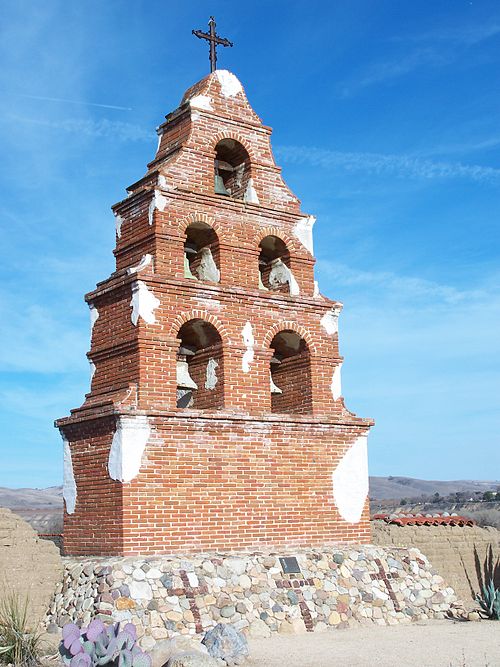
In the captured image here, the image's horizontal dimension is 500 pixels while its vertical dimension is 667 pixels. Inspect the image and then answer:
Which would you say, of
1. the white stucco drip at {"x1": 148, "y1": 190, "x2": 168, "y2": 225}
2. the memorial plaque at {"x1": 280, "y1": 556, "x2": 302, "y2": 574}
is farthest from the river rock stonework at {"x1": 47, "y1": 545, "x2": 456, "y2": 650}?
the white stucco drip at {"x1": 148, "y1": 190, "x2": 168, "y2": 225}

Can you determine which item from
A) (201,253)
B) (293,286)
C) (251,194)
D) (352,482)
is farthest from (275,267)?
(352,482)

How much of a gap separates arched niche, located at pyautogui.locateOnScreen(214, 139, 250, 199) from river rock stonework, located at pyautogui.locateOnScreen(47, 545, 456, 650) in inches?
246

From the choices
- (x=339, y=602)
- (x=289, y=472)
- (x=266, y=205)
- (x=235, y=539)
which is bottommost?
(x=339, y=602)

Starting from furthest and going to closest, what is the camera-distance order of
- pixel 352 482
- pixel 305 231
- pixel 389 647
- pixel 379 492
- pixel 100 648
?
pixel 379 492 → pixel 305 231 → pixel 352 482 → pixel 389 647 → pixel 100 648

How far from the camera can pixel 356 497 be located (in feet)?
47.8

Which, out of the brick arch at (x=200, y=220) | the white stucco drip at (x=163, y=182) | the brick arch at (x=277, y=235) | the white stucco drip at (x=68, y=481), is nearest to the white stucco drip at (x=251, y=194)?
the brick arch at (x=277, y=235)

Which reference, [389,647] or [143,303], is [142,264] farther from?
[389,647]

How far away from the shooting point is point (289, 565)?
42.0ft

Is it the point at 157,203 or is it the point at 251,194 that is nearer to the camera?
the point at 157,203

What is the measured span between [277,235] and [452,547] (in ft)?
21.8

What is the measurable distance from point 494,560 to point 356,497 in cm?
415

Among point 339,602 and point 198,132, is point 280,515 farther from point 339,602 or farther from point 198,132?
point 198,132

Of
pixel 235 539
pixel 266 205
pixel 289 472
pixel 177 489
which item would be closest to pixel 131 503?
pixel 177 489

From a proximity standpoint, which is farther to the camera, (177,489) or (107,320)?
(107,320)
